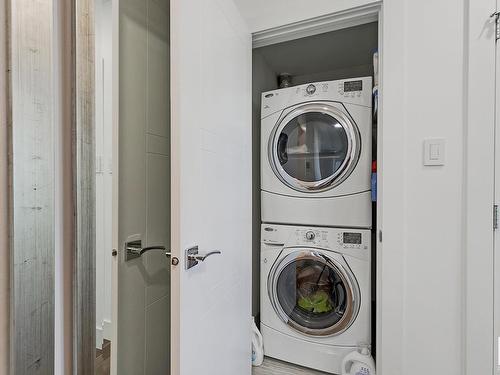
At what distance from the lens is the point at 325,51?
226cm

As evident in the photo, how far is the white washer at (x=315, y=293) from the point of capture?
1558mm

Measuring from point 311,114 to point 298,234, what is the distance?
2.67ft

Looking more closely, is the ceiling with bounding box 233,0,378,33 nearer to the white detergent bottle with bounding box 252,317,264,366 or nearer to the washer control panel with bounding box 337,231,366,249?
the washer control panel with bounding box 337,231,366,249

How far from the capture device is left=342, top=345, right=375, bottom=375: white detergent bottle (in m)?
1.42

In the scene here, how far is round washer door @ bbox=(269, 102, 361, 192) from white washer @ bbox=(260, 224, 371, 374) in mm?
343

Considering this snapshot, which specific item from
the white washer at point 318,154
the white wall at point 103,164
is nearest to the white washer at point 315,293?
the white washer at point 318,154

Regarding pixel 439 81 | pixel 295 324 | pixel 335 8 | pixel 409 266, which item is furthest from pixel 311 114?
pixel 295 324

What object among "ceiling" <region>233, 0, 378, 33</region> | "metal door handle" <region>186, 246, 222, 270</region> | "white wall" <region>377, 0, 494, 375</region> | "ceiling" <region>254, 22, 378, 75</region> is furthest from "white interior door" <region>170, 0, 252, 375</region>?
"ceiling" <region>254, 22, 378, 75</region>

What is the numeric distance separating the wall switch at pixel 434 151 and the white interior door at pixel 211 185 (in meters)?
0.87

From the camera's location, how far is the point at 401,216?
1229mm

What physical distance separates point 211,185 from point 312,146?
98cm

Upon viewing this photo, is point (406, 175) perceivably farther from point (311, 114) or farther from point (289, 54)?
point (289, 54)

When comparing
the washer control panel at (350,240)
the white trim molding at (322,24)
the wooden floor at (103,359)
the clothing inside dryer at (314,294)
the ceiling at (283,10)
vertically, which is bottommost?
the clothing inside dryer at (314,294)

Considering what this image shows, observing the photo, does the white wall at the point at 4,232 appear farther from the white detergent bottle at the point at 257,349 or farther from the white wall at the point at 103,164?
the white detergent bottle at the point at 257,349
